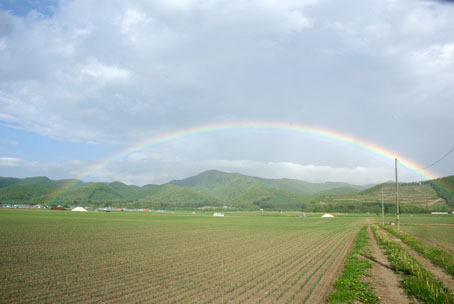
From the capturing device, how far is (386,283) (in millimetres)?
13977

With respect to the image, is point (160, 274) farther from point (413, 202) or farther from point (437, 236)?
point (413, 202)

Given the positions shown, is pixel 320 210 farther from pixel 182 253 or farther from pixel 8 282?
pixel 8 282

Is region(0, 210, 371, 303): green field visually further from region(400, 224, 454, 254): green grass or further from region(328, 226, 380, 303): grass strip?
region(400, 224, 454, 254): green grass

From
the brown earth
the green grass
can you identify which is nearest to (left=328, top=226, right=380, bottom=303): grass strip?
the brown earth

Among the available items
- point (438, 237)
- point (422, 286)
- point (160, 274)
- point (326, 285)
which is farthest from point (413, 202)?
point (160, 274)

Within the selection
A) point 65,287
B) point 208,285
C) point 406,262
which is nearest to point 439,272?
point 406,262

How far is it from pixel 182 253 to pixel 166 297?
11375 millimetres

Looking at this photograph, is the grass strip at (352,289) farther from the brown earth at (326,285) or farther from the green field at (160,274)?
the green field at (160,274)

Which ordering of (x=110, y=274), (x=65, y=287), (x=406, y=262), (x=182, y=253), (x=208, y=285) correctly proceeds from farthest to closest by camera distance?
1. (x=182, y=253)
2. (x=406, y=262)
3. (x=110, y=274)
4. (x=208, y=285)
5. (x=65, y=287)

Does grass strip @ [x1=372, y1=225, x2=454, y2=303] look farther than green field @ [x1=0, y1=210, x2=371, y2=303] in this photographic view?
No

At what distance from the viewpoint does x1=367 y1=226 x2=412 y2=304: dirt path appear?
37.7 feet

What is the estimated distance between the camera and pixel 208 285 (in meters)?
13.0

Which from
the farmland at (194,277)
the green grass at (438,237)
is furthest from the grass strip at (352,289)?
the green grass at (438,237)

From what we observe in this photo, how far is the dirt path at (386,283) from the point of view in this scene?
453 inches
